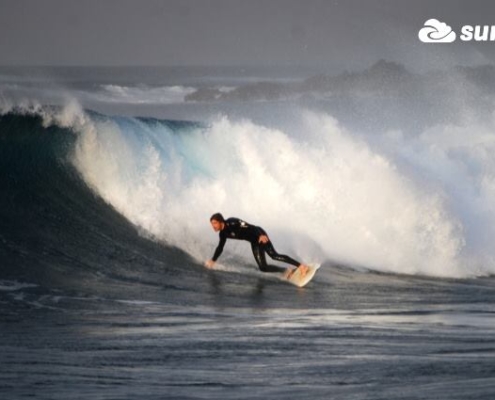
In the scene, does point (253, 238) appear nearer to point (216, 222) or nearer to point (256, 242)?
point (256, 242)

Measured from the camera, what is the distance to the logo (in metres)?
9.71

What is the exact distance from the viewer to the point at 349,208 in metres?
9.64

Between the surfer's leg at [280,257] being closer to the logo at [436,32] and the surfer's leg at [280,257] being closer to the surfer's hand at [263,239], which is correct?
the surfer's hand at [263,239]

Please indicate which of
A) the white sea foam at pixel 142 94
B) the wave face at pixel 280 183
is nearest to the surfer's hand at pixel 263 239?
the wave face at pixel 280 183

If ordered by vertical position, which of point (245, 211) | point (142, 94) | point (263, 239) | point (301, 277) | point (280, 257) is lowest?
point (301, 277)

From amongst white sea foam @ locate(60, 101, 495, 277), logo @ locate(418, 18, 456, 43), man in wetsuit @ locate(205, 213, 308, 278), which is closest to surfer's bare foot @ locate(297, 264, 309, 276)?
man in wetsuit @ locate(205, 213, 308, 278)

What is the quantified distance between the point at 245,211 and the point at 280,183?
387 mm

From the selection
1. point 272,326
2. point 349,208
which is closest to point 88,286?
point 272,326

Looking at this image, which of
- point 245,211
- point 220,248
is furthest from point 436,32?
point 220,248

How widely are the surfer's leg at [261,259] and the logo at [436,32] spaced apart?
256 centimetres

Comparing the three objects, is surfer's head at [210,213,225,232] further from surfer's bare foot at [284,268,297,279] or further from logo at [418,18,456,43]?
logo at [418,18,456,43]

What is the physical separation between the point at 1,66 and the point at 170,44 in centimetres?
140

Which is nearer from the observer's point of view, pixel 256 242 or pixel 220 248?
pixel 220 248

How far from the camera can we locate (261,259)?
8.19 m
